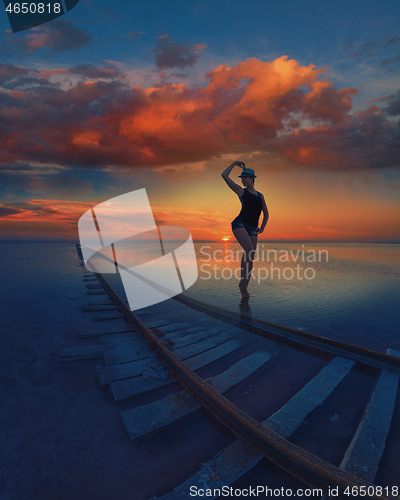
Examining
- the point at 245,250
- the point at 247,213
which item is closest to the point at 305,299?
the point at 245,250

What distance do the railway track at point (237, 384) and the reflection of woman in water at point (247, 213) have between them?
1.79m

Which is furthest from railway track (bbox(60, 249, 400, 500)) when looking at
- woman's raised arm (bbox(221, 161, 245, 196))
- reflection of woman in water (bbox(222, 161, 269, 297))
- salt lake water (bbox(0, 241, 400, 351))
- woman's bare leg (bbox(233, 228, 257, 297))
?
woman's raised arm (bbox(221, 161, 245, 196))

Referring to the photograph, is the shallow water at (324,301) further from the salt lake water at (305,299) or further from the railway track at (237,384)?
the railway track at (237,384)

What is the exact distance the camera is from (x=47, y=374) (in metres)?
2.79

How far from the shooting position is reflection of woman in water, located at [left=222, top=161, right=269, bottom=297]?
518 cm

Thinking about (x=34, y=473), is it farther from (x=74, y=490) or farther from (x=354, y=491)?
(x=354, y=491)

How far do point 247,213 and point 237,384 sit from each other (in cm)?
378

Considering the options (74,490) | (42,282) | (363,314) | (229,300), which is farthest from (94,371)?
(42,282)

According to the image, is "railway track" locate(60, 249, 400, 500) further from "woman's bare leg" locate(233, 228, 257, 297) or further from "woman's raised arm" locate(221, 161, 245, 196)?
"woman's raised arm" locate(221, 161, 245, 196)

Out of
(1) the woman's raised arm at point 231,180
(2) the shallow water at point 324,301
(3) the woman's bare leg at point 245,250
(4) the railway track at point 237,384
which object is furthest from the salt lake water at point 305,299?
(1) the woman's raised arm at point 231,180

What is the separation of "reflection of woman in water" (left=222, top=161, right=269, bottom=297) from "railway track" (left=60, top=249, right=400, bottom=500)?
70.5 inches

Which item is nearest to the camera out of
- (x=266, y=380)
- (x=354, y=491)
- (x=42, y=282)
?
(x=354, y=491)

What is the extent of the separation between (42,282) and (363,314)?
33.9 feet

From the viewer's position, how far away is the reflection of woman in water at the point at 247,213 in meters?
5.18
